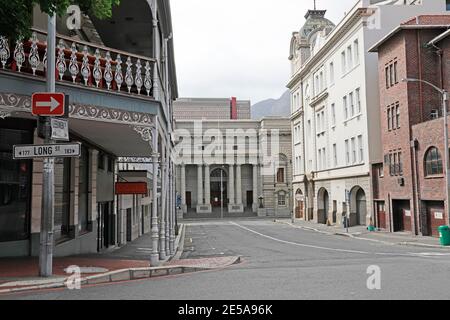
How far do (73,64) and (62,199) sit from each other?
211 inches

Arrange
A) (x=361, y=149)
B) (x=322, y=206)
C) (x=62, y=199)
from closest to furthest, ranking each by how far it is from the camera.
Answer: (x=62, y=199)
(x=361, y=149)
(x=322, y=206)

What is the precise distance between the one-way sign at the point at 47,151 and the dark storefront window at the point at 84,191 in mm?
6614

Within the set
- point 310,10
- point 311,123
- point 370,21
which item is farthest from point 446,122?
point 310,10

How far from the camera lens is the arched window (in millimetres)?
26375

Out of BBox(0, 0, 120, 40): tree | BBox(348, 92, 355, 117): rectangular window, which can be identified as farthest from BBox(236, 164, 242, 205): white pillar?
BBox(0, 0, 120, 40): tree

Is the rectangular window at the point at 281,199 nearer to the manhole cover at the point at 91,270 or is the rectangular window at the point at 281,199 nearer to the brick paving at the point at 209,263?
the brick paving at the point at 209,263

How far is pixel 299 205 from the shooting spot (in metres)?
58.0

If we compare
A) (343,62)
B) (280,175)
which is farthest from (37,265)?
(280,175)

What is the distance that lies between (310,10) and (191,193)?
3513cm

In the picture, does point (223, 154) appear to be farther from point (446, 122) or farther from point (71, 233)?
point (71, 233)

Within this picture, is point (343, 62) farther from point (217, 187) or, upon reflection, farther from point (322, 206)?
point (217, 187)

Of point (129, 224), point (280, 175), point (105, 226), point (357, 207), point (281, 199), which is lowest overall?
point (129, 224)

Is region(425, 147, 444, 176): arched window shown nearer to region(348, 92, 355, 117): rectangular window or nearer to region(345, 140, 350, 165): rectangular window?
region(348, 92, 355, 117): rectangular window

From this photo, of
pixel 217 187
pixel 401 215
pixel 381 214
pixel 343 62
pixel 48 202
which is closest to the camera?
pixel 48 202
